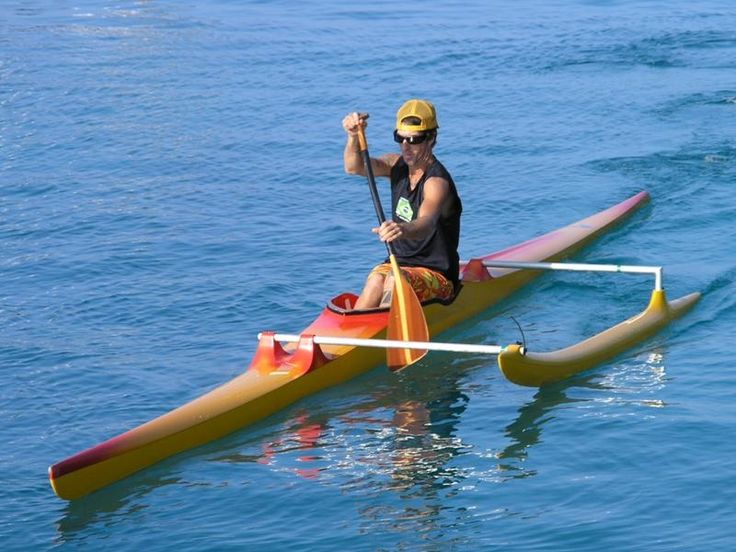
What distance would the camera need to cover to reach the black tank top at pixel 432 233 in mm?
9094

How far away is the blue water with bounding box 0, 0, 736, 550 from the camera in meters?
7.40

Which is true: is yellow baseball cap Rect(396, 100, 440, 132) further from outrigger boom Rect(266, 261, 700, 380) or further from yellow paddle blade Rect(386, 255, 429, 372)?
outrigger boom Rect(266, 261, 700, 380)

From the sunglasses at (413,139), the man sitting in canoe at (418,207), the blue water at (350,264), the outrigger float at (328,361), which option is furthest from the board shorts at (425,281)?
the sunglasses at (413,139)

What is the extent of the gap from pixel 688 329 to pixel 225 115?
907 cm

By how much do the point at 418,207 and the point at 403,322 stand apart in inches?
32.9

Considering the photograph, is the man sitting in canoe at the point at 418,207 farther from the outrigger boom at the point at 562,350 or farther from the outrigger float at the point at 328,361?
the outrigger boom at the point at 562,350

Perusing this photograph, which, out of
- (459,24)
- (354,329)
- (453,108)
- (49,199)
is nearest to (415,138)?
(354,329)

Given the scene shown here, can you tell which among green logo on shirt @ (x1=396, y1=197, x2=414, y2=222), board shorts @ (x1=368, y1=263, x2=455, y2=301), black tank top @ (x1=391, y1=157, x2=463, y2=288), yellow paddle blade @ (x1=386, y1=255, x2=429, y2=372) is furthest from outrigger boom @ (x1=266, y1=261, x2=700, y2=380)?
green logo on shirt @ (x1=396, y1=197, x2=414, y2=222)

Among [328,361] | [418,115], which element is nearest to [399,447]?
[328,361]

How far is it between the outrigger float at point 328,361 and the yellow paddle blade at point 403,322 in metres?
0.15

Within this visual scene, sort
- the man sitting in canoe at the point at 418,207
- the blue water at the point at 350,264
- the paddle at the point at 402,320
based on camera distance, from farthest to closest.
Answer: the man sitting in canoe at the point at 418,207 → the paddle at the point at 402,320 → the blue water at the point at 350,264

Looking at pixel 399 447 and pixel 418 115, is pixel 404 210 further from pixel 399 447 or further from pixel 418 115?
pixel 399 447

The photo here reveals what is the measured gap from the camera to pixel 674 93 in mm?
17344

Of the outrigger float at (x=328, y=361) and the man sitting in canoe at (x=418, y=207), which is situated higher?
the man sitting in canoe at (x=418, y=207)
